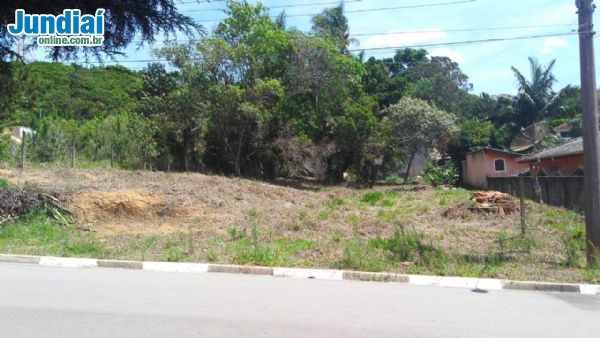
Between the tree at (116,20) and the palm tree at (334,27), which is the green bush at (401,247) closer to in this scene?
the tree at (116,20)

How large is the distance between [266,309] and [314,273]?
2351mm

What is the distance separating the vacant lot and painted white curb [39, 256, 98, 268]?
0.51m

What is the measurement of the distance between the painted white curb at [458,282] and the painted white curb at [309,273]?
126 cm

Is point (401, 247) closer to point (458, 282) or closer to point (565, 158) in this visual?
point (458, 282)

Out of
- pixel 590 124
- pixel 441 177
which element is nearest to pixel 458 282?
pixel 590 124

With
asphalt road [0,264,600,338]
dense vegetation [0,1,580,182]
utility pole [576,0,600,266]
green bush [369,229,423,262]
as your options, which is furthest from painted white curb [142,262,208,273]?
dense vegetation [0,1,580,182]

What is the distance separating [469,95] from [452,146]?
9871 millimetres

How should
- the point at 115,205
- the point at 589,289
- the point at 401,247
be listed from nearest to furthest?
the point at 589,289
the point at 401,247
the point at 115,205

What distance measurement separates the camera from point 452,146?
41594mm

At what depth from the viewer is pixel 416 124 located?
115 feet

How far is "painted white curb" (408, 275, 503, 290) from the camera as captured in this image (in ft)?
23.7

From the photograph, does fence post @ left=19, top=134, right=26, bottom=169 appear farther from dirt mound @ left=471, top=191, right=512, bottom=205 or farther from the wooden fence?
the wooden fence

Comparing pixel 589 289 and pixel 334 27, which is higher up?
pixel 334 27

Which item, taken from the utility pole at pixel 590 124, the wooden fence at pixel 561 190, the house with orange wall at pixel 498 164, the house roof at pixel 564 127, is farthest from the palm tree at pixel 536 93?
the utility pole at pixel 590 124
